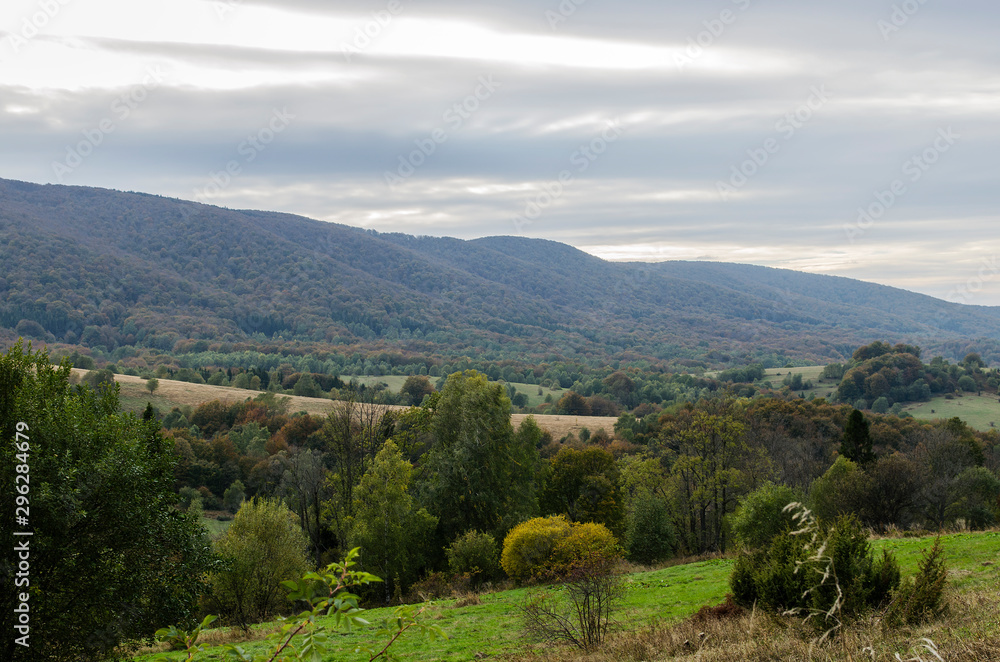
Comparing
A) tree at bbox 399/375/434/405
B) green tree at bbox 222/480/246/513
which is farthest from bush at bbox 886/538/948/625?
tree at bbox 399/375/434/405

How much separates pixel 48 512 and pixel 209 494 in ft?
187

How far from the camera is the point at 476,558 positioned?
31.7 meters

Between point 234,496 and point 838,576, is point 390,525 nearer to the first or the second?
point 838,576

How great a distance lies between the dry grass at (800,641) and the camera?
6.50 meters

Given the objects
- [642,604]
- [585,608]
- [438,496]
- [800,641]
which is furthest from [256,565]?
[800,641]

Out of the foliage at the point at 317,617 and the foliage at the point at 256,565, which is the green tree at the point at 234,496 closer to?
the foliage at the point at 256,565

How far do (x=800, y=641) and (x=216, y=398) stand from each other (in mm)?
102952

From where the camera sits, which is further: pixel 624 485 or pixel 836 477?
pixel 624 485

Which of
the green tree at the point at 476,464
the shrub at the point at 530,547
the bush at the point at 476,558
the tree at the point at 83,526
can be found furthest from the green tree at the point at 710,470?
the tree at the point at 83,526

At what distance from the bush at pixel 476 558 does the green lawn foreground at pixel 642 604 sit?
6715mm

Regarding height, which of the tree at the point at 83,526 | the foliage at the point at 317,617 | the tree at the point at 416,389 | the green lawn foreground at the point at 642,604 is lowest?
the tree at the point at 416,389

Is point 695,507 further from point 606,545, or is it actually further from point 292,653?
point 292,653

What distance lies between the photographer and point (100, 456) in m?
13.8

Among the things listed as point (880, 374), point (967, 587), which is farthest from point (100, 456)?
point (880, 374)
